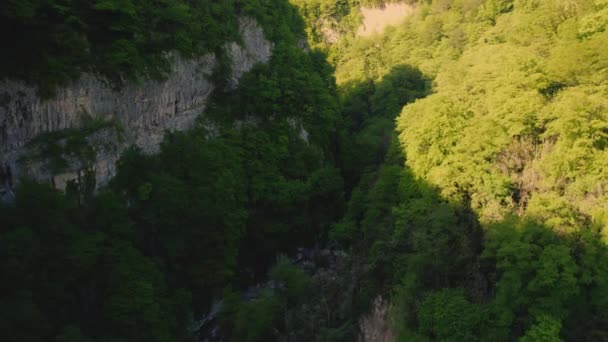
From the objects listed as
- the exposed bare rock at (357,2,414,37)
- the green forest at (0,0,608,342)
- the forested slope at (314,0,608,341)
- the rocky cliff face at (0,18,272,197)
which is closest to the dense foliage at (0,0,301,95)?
the green forest at (0,0,608,342)

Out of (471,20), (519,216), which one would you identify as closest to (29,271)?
(519,216)

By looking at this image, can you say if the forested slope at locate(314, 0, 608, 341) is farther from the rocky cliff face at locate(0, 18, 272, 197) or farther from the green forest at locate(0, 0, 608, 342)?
the rocky cliff face at locate(0, 18, 272, 197)

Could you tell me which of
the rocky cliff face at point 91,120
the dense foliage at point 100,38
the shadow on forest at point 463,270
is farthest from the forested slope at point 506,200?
the dense foliage at point 100,38

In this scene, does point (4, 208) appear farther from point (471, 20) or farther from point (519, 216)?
point (471, 20)

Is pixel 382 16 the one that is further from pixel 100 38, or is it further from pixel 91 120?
pixel 91 120

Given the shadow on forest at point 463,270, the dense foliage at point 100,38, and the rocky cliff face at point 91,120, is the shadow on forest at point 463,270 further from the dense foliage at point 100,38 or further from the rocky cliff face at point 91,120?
the dense foliage at point 100,38

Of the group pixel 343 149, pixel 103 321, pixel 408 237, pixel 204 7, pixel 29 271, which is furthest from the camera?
pixel 343 149
